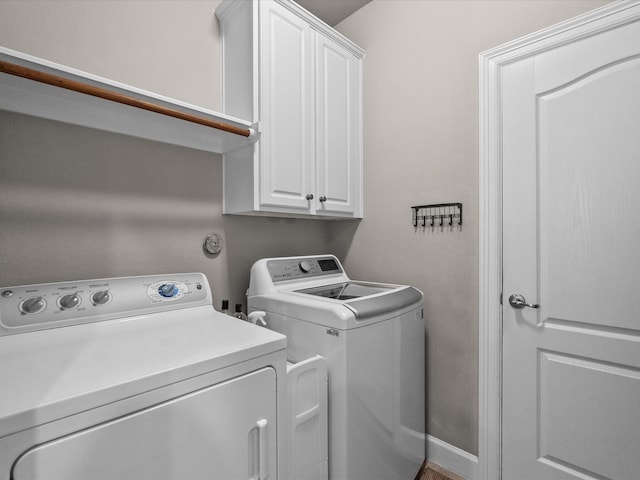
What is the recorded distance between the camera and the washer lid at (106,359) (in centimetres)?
68

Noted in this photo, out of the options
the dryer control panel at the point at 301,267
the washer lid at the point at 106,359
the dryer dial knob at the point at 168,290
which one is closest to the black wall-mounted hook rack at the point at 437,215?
the dryer control panel at the point at 301,267

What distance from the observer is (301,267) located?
1.95 metres

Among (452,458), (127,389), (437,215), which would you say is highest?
(437,215)

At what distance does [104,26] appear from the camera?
1443mm

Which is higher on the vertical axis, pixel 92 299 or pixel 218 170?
pixel 218 170

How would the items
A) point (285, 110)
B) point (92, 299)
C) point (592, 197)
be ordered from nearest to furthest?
point (92, 299) → point (592, 197) → point (285, 110)

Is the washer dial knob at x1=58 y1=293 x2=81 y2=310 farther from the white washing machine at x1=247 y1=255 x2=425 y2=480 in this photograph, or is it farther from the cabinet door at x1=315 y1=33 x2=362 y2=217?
the cabinet door at x1=315 y1=33 x2=362 y2=217

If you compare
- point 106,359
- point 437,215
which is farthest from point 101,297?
point 437,215

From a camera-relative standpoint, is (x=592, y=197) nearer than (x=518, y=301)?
Yes

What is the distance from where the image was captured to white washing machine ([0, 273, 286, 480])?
2.23ft

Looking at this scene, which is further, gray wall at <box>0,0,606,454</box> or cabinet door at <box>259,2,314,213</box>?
cabinet door at <box>259,2,314,213</box>

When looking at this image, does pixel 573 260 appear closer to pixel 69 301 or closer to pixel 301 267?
pixel 301 267

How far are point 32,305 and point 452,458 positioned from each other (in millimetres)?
2103

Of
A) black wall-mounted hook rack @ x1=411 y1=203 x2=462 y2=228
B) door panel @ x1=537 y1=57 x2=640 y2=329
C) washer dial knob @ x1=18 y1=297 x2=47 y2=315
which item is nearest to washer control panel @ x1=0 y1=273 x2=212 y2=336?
washer dial knob @ x1=18 y1=297 x2=47 y2=315
